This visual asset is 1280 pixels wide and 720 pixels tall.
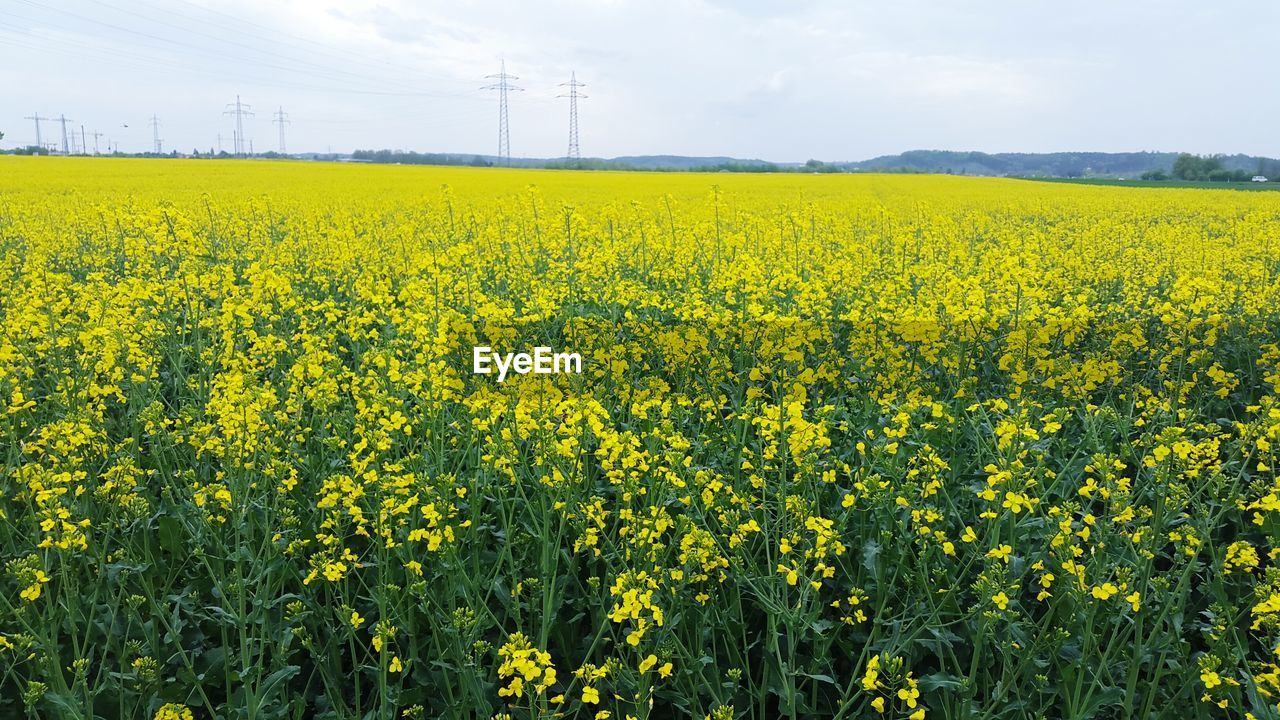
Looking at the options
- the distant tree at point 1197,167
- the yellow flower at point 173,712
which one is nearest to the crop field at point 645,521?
the yellow flower at point 173,712

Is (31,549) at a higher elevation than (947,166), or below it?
below

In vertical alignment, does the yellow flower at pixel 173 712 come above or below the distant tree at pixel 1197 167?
below

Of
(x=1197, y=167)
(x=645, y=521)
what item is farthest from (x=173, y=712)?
(x=1197, y=167)

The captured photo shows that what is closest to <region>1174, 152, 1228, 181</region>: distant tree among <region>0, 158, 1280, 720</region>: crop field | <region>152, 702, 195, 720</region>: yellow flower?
<region>0, 158, 1280, 720</region>: crop field

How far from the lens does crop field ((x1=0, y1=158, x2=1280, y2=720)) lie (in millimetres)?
2508

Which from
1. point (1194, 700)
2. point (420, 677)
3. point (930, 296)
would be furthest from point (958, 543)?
point (930, 296)

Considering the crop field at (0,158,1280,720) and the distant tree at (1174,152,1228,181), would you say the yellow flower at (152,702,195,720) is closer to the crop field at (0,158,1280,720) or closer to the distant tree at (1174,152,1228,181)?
the crop field at (0,158,1280,720)

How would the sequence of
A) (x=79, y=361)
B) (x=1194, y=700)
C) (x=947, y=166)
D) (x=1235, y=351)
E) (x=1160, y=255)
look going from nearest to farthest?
1. (x=1194, y=700)
2. (x=79, y=361)
3. (x=1235, y=351)
4. (x=1160, y=255)
5. (x=947, y=166)

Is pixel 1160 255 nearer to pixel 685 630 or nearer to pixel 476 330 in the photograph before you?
pixel 476 330

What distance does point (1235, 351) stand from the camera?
519cm

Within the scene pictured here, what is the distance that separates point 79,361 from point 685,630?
3527mm

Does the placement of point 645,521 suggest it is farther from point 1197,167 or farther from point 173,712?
point 1197,167

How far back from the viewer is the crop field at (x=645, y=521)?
98.7 inches

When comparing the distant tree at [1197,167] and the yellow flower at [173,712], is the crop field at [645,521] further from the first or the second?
the distant tree at [1197,167]
